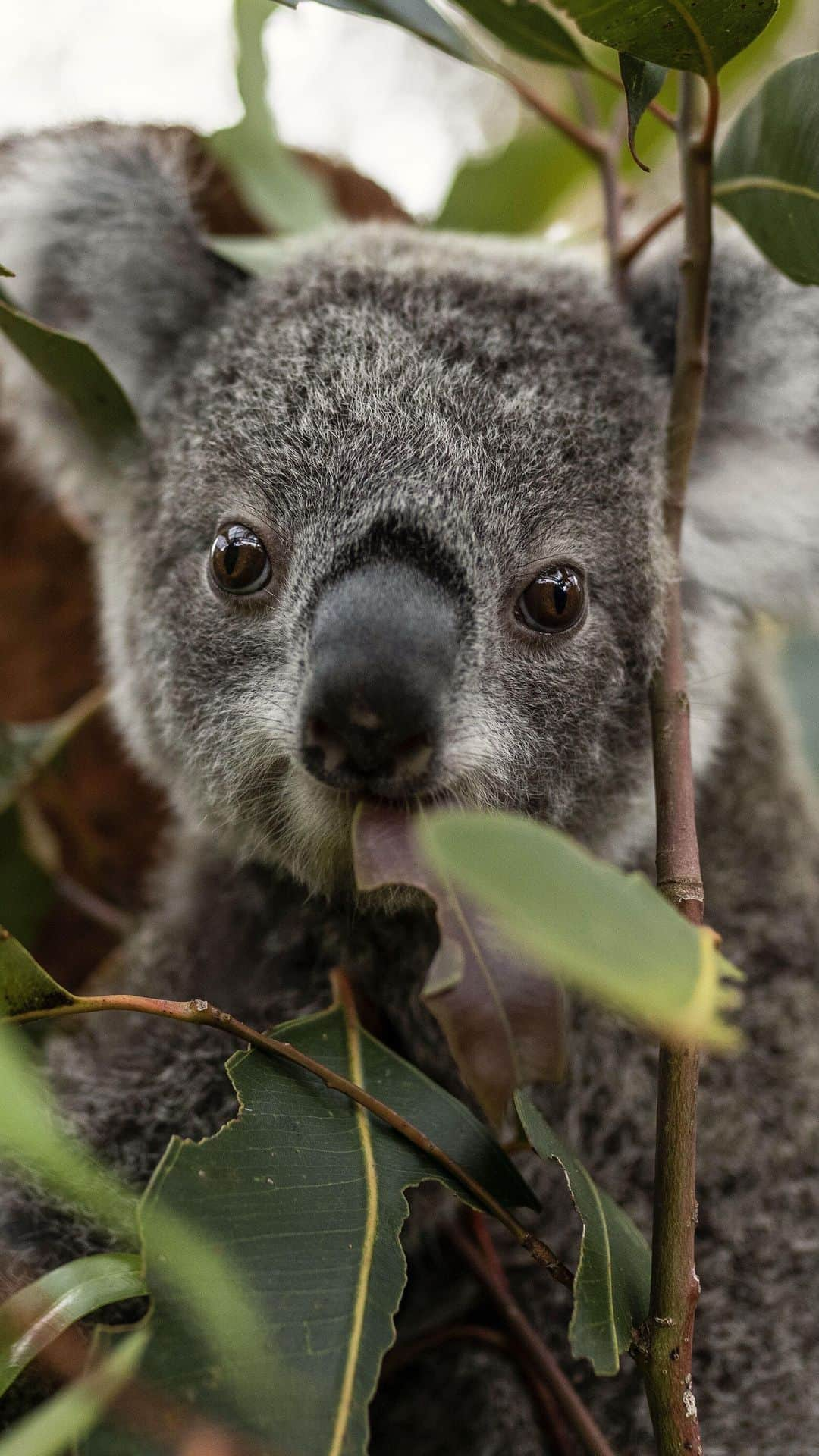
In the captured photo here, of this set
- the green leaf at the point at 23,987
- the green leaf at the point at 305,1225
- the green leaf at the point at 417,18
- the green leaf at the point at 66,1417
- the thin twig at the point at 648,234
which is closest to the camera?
the green leaf at the point at 66,1417

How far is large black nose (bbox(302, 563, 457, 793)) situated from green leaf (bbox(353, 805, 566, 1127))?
0.55 ft

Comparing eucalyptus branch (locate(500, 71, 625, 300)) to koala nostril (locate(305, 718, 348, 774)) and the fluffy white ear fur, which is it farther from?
koala nostril (locate(305, 718, 348, 774))

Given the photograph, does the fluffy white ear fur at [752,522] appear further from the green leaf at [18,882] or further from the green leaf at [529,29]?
the green leaf at [18,882]

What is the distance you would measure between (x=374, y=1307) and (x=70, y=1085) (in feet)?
2.70

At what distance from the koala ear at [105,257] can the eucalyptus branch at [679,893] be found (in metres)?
0.81

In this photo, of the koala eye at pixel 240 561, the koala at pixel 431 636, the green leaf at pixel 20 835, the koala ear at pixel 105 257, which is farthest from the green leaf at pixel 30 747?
the koala eye at pixel 240 561

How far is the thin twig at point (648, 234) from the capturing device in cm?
164

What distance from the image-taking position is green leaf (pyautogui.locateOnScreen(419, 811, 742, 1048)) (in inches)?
25.6

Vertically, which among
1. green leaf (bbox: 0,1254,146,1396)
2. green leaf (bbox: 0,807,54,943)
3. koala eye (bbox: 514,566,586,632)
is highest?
koala eye (bbox: 514,566,586,632)

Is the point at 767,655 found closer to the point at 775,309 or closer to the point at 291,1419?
the point at 775,309

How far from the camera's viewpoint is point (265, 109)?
2.11 m

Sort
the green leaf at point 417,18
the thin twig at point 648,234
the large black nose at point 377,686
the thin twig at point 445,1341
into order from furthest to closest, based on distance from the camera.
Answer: the thin twig at point 648,234, the thin twig at point 445,1341, the green leaf at point 417,18, the large black nose at point 377,686

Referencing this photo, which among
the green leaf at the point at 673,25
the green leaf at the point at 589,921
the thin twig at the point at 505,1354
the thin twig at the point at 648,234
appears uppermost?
the green leaf at the point at 673,25

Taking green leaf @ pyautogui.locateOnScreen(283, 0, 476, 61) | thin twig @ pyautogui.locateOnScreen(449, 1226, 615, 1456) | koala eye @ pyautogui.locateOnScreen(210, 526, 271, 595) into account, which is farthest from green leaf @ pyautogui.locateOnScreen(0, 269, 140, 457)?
thin twig @ pyautogui.locateOnScreen(449, 1226, 615, 1456)
